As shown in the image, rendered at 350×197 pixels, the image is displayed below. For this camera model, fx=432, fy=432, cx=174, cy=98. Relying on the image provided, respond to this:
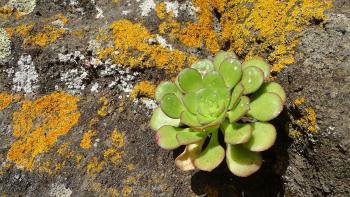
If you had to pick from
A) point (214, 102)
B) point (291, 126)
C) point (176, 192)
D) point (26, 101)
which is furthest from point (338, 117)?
point (26, 101)

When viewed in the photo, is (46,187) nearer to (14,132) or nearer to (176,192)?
(14,132)

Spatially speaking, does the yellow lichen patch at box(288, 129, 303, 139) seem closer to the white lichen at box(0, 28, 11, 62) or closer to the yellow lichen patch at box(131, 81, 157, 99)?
the yellow lichen patch at box(131, 81, 157, 99)

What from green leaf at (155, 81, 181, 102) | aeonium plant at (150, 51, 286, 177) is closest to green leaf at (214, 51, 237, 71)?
aeonium plant at (150, 51, 286, 177)

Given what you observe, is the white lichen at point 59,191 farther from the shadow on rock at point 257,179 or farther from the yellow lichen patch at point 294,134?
the yellow lichen patch at point 294,134

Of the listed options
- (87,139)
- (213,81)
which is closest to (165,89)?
(213,81)

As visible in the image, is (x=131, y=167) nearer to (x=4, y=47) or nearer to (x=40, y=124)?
(x=40, y=124)

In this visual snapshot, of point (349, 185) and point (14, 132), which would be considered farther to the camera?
point (14, 132)
